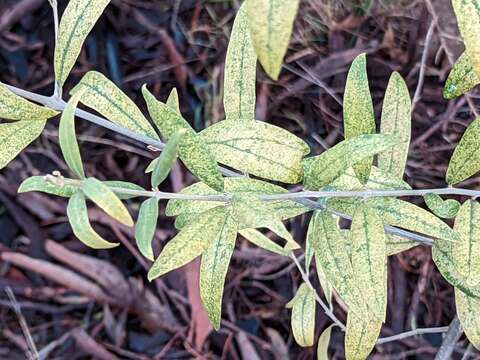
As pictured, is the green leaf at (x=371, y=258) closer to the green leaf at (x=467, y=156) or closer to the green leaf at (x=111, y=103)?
the green leaf at (x=467, y=156)

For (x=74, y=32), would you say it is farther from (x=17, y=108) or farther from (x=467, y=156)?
(x=467, y=156)

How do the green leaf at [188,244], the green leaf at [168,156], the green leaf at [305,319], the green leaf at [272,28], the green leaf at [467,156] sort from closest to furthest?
the green leaf at [272,28], the green leaf at [168,156], the green leaf at [188,244], the green leaf at [467,156], the green leaf at [305,319]

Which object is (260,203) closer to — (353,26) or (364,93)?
(364,93)

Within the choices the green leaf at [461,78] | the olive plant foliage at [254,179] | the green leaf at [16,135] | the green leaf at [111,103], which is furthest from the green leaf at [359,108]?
the green leaf at [16,135]

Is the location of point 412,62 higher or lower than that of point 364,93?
lower

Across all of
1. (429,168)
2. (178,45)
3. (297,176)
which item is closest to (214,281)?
(297,176)

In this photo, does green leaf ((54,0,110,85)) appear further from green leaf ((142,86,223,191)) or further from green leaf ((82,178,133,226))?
green leaf ((82,178,133,226))

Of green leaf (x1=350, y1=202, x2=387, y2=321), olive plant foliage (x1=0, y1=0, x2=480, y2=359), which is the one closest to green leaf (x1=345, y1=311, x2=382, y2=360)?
olive plant foliage (x1=0, y1=0, x2=480, y2=359)
